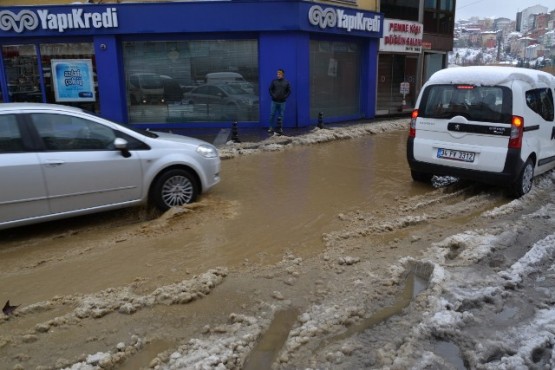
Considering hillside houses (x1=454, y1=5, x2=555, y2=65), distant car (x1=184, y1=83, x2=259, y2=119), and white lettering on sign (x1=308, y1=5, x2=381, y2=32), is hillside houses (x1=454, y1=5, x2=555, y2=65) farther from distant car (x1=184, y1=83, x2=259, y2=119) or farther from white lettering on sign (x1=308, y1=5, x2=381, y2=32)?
distant car (x1=184, y1=83, x2=259, y2=119)

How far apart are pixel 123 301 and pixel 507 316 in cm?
320

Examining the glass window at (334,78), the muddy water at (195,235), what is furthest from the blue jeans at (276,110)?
the muddy water at (195,235)

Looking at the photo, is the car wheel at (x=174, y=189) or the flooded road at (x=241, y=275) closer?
the flooded road at (x=241, y=275)

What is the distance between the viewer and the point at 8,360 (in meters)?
3.53

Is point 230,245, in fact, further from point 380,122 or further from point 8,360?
point 380,122

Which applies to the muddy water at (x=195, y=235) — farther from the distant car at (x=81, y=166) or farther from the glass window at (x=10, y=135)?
the glass window at (x=10, y=135)

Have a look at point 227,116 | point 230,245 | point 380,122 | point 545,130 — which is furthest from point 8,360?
point 380,122

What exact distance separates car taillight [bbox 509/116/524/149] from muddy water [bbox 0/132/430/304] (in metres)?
1.59

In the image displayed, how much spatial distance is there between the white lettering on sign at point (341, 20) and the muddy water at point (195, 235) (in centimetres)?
722

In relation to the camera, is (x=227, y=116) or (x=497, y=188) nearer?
(x=497, y=188)

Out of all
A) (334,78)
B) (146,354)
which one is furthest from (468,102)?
(334,78)

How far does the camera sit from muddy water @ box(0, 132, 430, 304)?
4938 mm

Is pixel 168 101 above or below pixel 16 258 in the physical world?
above

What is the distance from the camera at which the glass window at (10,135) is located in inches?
225
